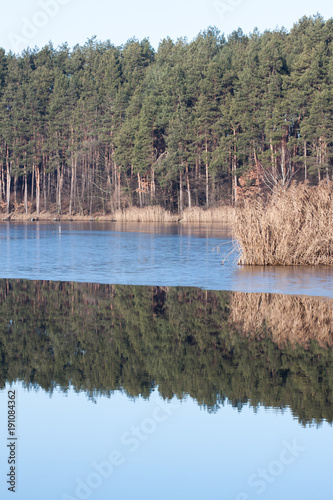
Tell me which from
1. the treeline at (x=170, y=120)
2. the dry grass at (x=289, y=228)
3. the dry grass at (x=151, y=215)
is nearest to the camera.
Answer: the dry grass at (x=289, y=228)

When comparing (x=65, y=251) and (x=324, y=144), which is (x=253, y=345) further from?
(x=324, y=144)

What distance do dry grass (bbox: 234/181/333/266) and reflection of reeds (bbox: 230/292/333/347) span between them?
16.2 ft

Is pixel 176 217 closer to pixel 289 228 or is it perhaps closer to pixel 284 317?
pixel 289 228

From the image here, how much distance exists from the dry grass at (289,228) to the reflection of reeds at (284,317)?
4951mm

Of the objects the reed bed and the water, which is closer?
the water

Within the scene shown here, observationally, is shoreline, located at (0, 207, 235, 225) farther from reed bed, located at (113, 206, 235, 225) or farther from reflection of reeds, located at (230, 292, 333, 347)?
reflection of reeds, located at (230, 292, 333, 347)

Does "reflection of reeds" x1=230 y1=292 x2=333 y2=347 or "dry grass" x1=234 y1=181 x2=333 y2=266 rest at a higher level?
"dry grass" x1=234 y1=181 x2=333 y2=266

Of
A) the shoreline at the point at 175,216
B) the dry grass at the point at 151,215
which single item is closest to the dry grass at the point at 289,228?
the shoreline at the point at 175,216

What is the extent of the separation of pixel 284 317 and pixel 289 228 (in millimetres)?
7710

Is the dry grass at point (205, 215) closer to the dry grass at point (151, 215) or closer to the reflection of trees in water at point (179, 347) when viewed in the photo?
the dry grass at point (151, 215)

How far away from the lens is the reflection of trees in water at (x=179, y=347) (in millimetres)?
7871

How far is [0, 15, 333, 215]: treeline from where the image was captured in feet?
206

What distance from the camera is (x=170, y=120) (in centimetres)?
6956

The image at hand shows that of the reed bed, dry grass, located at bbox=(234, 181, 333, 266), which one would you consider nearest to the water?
dry grass, located at bbox=(234, 181, 333, 266)
